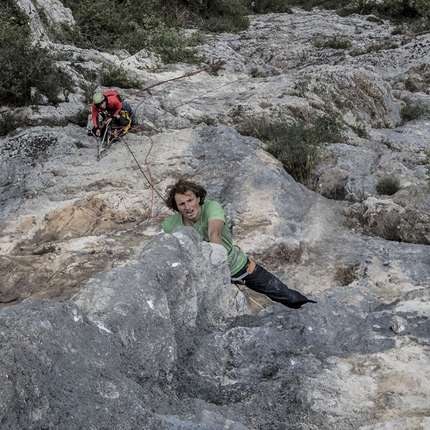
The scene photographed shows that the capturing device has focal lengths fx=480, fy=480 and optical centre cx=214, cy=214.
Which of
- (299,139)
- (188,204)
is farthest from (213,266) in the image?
(299,139)

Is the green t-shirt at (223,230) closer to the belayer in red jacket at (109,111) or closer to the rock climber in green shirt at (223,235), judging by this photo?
the rock climber in green shirt at (223,235)

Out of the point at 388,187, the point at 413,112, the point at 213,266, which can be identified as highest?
the point at 213,266

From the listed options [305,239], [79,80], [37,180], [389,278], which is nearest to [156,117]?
[79,80]

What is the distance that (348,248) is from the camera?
5.54 metres

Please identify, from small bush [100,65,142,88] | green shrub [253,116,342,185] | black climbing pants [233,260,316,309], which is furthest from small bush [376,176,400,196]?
small bush [100,65,142,88]

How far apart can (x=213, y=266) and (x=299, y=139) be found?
4482mm

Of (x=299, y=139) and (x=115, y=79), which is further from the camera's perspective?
(x=115, y=79)

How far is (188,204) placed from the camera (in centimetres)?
421

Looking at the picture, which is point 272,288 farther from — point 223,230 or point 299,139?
point 299,139

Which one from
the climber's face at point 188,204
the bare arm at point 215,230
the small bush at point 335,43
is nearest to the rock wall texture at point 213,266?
the bare arm at point 215,230

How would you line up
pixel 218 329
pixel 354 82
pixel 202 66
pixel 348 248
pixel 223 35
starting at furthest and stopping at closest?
pixel 223 35, pixel 202 66, pixel 354 82, pixel 348 248, pixel 218 329

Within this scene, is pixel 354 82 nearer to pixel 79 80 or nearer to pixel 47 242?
pixel 79 80

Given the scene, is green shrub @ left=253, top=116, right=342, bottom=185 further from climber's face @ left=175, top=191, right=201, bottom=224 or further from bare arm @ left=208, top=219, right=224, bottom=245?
bare arm @ left=208, top=219, right=224, bottom=245

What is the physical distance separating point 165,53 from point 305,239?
352 inches
